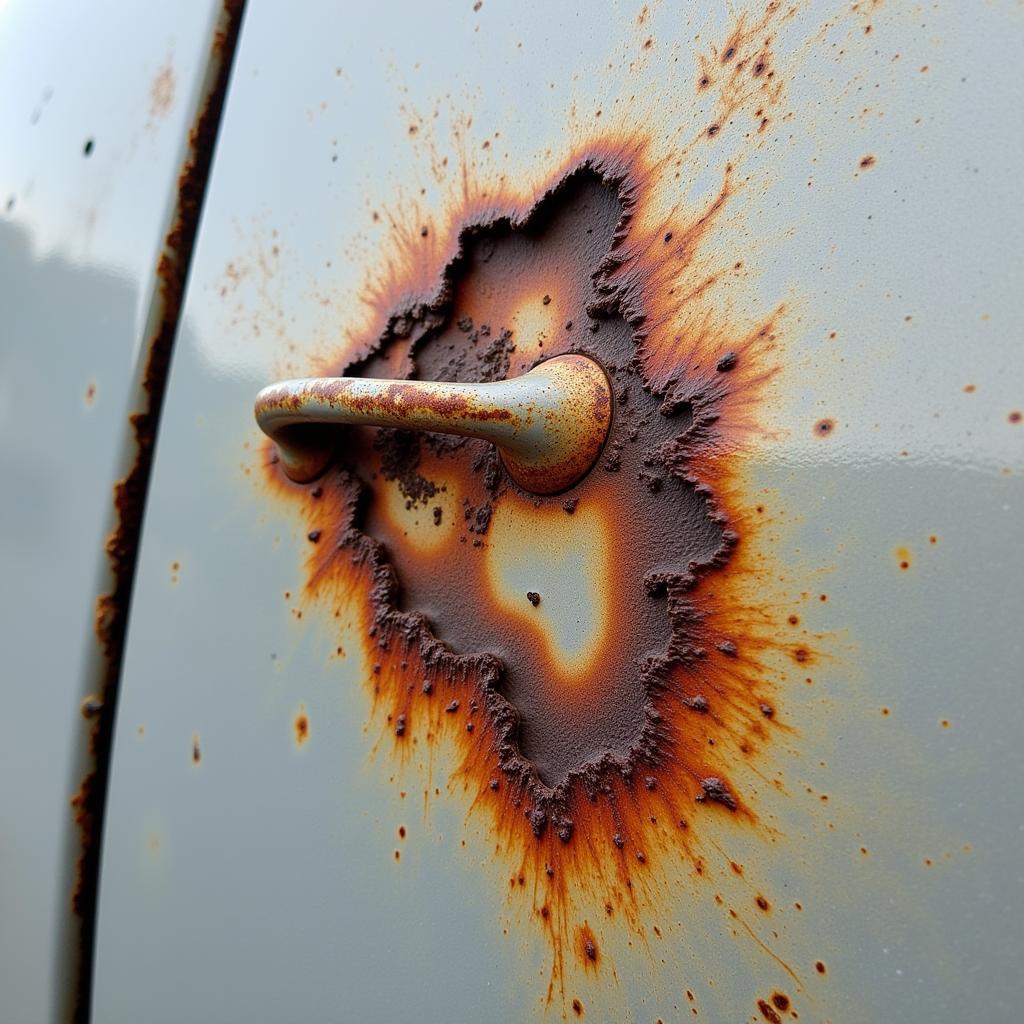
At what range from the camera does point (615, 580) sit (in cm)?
53

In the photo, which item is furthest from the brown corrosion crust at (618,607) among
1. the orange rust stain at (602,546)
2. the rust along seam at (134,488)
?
the rust along seam at (134,488)

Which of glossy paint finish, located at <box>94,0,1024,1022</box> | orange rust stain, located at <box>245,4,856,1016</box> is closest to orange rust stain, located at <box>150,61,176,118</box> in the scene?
glossy paint finish, located at <box>94,0,1024,1022</box>

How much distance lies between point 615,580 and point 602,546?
24 mm

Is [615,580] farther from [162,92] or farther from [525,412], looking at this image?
[162,92]

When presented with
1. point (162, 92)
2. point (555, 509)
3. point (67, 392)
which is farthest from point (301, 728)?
point (162, 92)

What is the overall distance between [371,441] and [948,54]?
18.5 inches

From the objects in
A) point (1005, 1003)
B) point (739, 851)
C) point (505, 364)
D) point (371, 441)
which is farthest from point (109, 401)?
point (1005, 1003)

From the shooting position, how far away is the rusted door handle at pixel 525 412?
0.54m

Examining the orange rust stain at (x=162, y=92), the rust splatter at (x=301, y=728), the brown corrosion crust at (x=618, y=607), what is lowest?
the rust splatter at (x=301, y=728)

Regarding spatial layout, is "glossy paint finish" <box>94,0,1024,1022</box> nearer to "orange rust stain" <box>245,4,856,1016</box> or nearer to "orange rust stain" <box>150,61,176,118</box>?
"orange rust stain" <box>245,4,856,1016</box>

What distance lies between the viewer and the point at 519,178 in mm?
621

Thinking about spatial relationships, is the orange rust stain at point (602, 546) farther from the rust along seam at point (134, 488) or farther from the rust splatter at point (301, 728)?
the rust along seam at point (134, 488)

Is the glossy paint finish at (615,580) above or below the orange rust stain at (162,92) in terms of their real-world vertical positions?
below

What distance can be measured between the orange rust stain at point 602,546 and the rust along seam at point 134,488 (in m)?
0.30
